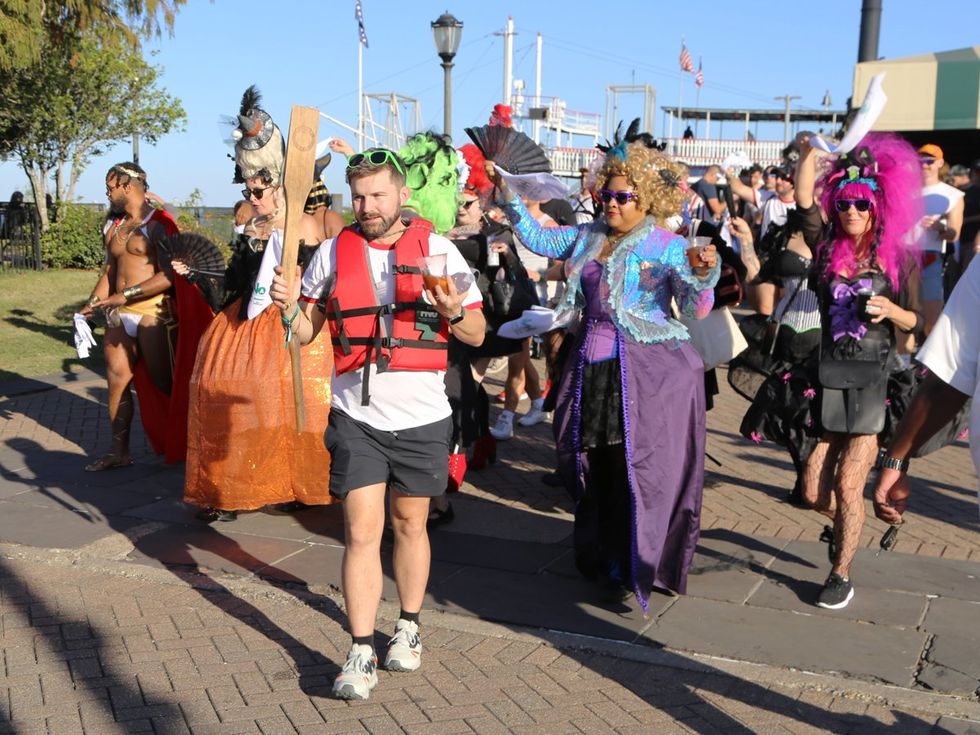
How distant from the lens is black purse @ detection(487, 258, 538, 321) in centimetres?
612

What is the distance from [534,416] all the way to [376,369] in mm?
4733

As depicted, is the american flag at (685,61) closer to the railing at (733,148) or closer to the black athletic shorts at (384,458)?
the railing at (733,148)

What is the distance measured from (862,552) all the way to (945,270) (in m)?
4.72

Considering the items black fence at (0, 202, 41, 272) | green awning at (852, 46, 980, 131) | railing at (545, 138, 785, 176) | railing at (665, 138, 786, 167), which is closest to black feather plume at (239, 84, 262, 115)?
green awning at (852, 46, 980, 131)

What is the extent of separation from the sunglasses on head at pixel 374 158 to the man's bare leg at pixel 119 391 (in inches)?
145

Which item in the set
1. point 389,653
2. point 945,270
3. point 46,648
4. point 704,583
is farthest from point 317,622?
point 945,270

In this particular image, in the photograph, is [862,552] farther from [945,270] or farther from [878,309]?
[945,270]

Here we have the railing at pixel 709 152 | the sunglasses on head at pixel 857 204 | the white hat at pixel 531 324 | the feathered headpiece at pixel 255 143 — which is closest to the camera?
the sunglasses on head at pixel 857 204

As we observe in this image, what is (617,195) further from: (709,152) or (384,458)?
(709,152)

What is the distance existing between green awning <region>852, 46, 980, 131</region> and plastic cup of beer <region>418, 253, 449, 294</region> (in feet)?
43.9

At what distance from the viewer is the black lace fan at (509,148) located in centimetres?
555

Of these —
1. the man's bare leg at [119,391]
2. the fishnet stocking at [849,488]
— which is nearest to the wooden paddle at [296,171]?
the fishnet stocking at [849,488]

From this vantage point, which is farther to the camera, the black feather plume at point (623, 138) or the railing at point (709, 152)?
the railing at point (709, 152)

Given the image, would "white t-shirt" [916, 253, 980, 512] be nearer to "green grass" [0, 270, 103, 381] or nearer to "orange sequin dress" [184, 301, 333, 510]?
"orange sequin dress" [184, 301, 333, 510]
